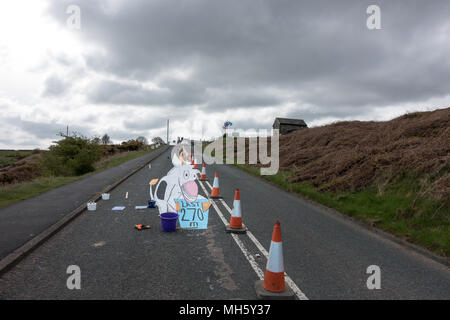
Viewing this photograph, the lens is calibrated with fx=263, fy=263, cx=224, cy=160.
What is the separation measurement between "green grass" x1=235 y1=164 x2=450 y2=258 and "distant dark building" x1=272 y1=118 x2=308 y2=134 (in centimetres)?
4337

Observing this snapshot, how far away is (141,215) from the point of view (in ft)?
23.4

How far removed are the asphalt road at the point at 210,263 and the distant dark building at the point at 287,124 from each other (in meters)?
46.8

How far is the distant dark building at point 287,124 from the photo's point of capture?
52.4 m

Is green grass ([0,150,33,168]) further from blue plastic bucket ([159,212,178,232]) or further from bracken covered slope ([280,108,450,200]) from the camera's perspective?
bracken covered slope ([280,108,450,200])

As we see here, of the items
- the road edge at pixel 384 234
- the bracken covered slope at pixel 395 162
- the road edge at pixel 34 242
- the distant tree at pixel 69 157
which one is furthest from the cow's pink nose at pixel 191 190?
the distant tree at pixel 69 157

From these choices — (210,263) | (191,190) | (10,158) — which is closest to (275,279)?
(210,263)

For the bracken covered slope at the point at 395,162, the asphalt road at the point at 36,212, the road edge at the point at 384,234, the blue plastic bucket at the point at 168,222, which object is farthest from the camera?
the bracken covered slope at the point at 395,162

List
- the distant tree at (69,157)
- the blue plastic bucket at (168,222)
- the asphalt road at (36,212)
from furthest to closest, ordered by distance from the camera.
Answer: the distant tree at (69,157) → the blue plastic bucket at (168,222) → the asphalt road at (36,212)

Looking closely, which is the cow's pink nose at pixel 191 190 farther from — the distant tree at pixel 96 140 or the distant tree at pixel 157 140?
A: the distant tree at pixel 157 140

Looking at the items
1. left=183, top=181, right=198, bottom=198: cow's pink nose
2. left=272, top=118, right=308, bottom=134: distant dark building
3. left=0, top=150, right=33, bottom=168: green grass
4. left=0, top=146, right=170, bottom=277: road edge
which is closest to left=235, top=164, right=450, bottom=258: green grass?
left=183, top=181, right=198, bottom=198: cow's pink nose

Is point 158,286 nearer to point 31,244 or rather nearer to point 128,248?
point 128,248

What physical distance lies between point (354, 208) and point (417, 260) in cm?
319

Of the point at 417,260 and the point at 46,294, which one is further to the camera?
the point at 417,260
